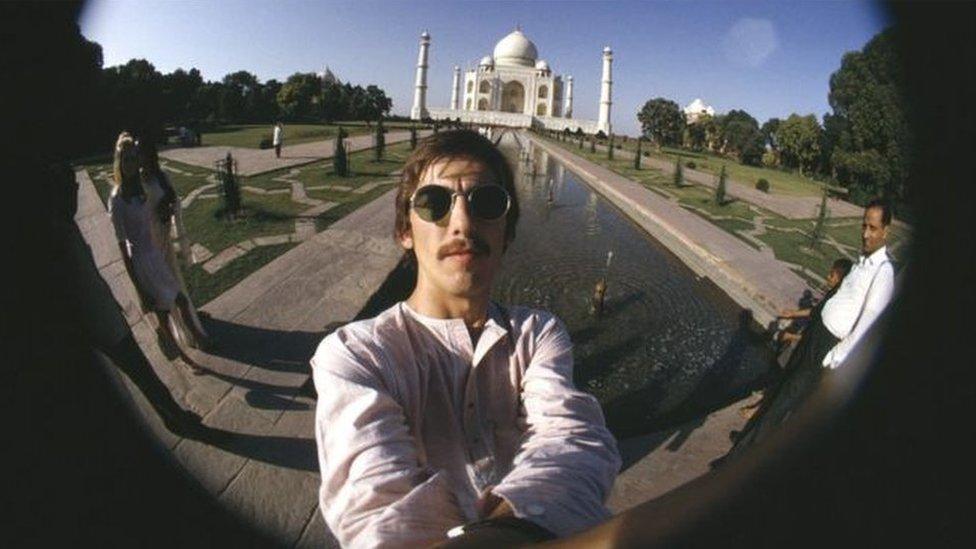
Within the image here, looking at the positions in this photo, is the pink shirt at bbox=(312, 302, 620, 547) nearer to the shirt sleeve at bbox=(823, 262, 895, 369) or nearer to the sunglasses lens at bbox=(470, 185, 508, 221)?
the sunglasses lens at bbox=(470, 185, 508, 221)

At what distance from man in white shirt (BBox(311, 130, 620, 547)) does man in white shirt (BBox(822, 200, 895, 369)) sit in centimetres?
29

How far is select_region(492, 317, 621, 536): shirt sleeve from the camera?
473mm

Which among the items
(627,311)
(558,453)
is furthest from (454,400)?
(627,311)

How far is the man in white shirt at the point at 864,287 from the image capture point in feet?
1.69

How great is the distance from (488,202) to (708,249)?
0.95 m

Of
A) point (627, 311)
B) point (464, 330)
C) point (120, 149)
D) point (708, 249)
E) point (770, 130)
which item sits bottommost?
point (627, 311)

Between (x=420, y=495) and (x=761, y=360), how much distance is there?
1.95m

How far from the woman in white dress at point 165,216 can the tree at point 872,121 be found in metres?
0.87

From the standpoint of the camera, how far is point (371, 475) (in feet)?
1.55

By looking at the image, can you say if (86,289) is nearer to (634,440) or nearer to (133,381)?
(133,381)

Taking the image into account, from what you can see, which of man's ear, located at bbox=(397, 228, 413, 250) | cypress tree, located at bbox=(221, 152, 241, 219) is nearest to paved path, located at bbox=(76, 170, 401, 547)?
cypress tree, located at bbox=(221, 152, 241, 219)

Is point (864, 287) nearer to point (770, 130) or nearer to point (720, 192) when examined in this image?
point (770, 130)

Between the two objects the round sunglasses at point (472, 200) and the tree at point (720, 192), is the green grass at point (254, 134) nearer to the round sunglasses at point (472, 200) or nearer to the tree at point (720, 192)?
the round sunglasses at point (472, 200)

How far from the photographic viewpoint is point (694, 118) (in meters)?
1.09
